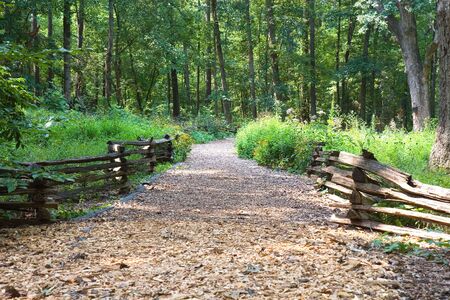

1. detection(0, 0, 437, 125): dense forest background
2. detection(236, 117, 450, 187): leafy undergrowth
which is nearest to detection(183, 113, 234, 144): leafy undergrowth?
detection(0, 0, 437, 125): dense forest background

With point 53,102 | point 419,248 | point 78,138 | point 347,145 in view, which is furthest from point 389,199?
point 53,102

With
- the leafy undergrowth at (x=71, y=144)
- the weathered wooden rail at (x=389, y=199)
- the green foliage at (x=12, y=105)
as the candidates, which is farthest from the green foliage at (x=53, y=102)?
the weathered wooden rail at (x=389, y=199)

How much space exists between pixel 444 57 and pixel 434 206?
6.19 m

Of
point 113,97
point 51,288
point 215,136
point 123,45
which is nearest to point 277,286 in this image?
point 51,288

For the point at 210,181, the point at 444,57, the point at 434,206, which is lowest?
the point at 210,181

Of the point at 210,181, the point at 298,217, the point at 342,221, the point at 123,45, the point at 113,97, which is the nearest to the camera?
the point at 342,221

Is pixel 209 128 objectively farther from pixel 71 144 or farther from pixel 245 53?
pixel 71 144

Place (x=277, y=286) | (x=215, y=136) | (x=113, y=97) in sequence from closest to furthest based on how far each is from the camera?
(x=277, y=286) < (x=215, y=136) < (x=113, y=97)

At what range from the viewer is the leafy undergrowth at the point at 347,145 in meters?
10.3

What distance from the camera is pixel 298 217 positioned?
24.6 feet

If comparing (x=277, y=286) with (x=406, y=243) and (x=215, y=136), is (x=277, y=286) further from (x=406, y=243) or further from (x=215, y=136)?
(x=215, y=136)

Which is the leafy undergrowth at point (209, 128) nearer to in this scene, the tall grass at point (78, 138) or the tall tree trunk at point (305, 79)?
the tall tree trunk at point (305, 79)

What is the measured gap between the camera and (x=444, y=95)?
1004 cm

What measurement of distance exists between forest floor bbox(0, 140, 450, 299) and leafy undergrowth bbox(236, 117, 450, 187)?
309 cm
